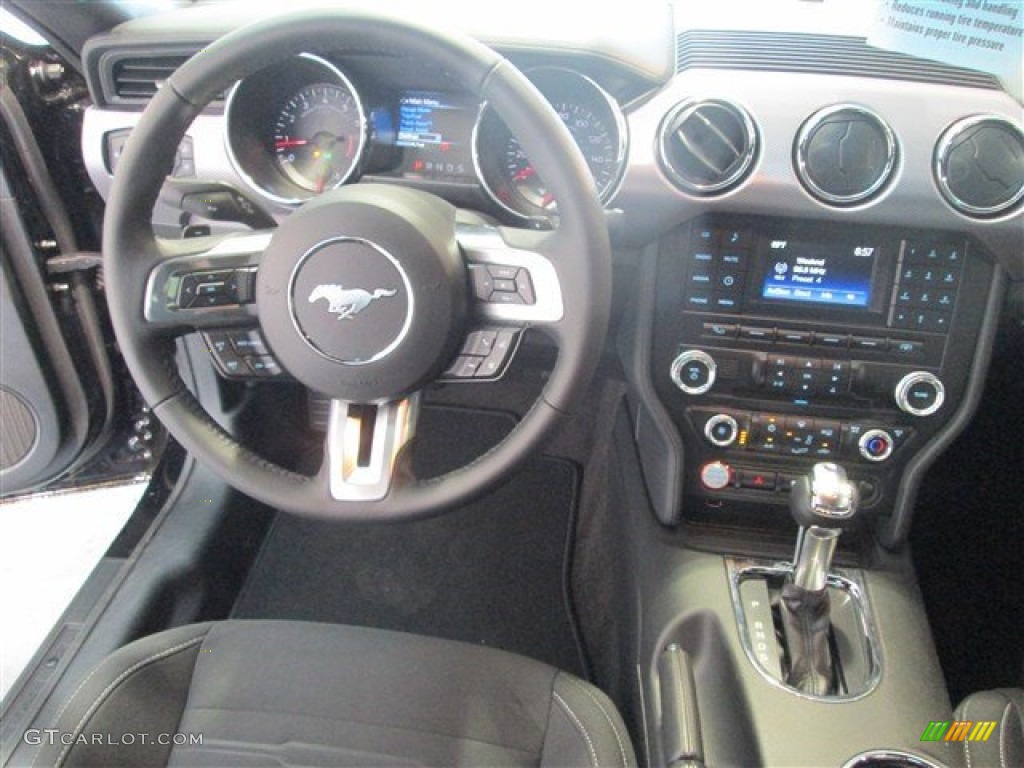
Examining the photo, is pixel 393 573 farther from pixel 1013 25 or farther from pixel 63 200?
pixel 1013 25

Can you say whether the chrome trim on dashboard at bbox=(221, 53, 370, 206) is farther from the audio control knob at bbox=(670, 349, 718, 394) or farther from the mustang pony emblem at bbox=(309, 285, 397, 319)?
the audio control knob at bbox=(670, 349, 718, 394)

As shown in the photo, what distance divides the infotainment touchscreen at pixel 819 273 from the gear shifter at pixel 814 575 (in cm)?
25

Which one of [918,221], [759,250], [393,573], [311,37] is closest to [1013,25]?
[918,221]

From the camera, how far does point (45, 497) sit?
1.76 meters

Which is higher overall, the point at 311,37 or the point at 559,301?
the point at 311,37

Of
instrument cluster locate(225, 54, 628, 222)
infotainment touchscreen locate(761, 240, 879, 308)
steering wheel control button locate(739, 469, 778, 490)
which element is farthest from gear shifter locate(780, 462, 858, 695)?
instrument cluster locate(225, 54, 628, 222)

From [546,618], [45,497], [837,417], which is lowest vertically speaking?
[546,618]

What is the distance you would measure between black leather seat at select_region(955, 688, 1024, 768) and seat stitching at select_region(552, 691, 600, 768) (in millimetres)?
469

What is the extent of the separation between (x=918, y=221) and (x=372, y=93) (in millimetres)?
733

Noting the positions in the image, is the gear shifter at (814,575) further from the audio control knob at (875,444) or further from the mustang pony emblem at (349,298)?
the mustang pony emblem at (349,298)

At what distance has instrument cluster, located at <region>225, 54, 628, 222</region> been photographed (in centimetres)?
116

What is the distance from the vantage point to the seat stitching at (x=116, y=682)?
3.17 feet

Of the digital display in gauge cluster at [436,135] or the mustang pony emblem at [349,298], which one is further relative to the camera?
the digital display in gauge cluster at [436,135]

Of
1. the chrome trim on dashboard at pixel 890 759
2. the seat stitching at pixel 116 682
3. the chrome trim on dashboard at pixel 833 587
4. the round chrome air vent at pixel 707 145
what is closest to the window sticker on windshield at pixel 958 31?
the round chrome air vent at pixel 707 145
